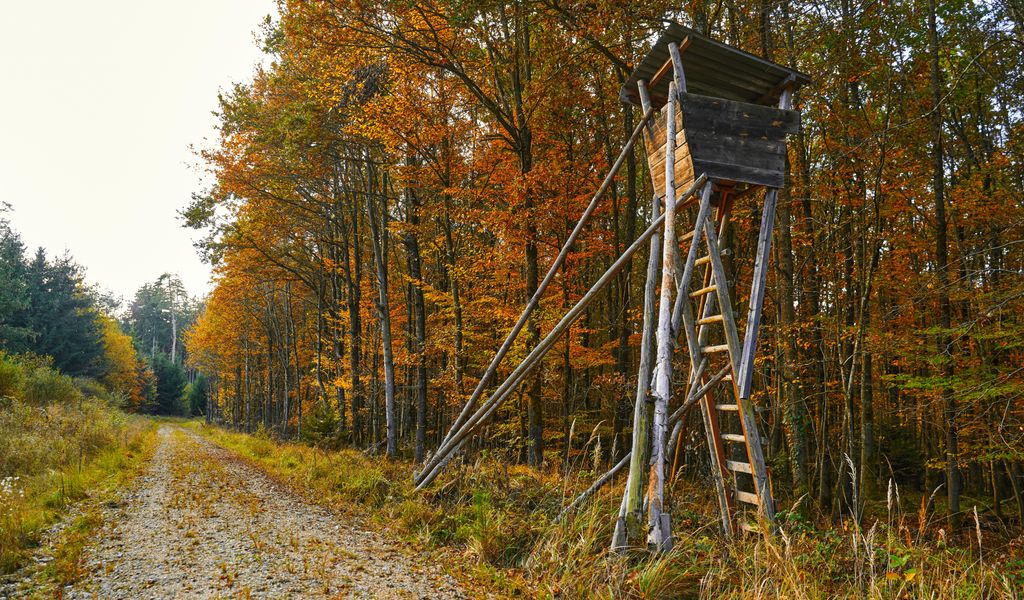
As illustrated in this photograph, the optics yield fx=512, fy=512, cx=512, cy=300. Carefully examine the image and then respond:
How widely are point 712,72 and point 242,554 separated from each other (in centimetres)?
775

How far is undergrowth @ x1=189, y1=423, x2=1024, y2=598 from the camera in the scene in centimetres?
358

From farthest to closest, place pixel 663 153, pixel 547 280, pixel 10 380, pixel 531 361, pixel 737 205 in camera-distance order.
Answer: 1. pixel 10 380
2. pixel 737 205
3. pixel 547 280
4. pixel 531 361
5. pixel 663 153

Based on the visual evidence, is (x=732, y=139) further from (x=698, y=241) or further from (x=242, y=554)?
(x=242, y=554)

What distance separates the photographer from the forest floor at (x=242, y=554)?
15.3 ft

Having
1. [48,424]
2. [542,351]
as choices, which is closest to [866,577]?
[542,351]

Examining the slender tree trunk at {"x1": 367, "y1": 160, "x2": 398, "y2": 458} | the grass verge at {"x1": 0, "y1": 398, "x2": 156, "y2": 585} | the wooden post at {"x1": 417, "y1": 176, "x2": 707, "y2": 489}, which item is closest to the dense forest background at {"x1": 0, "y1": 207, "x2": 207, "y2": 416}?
the grass verge at {"x1": 0, "y1": 398, "x2": 156, "y2": 585}

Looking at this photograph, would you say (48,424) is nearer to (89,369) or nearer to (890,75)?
(890,75)

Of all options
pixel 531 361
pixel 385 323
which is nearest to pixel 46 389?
pixel 385 323

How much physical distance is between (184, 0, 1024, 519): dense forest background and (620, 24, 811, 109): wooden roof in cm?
261

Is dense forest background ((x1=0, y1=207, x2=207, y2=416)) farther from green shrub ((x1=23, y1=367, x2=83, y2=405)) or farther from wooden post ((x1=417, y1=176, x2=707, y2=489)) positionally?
wooden post ((x1=417, y1=176, x2=707, y2=489))

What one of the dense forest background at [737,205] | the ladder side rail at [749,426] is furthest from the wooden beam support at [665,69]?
the dense forest background at [737,205]

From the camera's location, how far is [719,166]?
554cm

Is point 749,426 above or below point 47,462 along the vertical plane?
above

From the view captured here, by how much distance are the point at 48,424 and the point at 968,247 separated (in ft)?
72.3
